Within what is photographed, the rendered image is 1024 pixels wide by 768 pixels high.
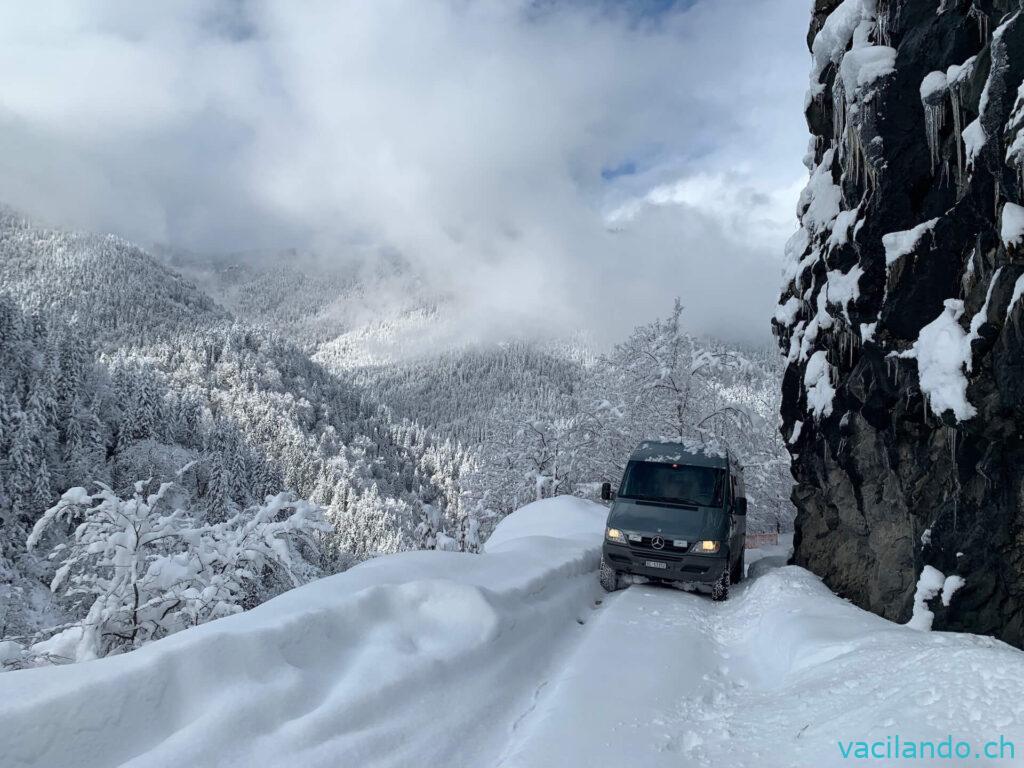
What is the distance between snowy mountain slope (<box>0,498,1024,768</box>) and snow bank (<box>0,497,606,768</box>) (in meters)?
0.01

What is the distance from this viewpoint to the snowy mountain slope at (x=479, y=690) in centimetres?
340

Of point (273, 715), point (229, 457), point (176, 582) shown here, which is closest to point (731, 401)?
point (176, 582)

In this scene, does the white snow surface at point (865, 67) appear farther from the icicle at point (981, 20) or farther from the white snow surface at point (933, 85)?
the icicle at point (981, 20)

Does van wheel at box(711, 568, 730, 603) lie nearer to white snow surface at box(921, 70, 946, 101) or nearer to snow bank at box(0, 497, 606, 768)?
snow bank at box(0, 497, 606, 768)

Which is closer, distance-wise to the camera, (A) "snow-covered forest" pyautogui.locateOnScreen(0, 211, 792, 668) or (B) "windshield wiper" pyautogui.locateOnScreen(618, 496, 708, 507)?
(A) "snow-covered forest" pyautogui.locateOnScreen(0, 211, 792, 668)

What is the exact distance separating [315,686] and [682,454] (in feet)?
30.1

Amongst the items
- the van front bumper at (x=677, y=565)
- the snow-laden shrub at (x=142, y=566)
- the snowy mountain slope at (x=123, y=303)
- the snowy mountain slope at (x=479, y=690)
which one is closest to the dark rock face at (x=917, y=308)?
the snowy mountain slope at (x=479, y=690)

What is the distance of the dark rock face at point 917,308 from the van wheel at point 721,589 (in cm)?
223

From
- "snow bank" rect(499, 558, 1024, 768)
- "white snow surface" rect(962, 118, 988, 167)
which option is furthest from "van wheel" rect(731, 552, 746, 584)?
"white snow surface" rect(962, 118, 988, 167)

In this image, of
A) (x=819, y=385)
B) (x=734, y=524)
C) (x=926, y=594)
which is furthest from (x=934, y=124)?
(x=734, y=524)

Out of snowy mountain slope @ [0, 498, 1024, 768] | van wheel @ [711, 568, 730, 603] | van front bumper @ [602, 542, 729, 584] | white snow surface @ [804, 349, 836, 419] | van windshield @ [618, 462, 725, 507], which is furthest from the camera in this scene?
white snow surface @ [804, 349, 836, 419]

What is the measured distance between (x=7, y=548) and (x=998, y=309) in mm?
46989

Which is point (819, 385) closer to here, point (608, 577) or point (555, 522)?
point (608, 577)

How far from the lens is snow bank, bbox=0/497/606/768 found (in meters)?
3.24
